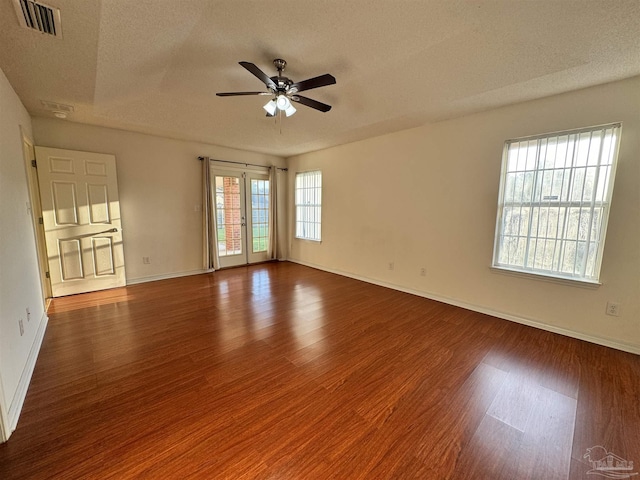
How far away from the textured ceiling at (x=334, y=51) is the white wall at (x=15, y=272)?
56 cm

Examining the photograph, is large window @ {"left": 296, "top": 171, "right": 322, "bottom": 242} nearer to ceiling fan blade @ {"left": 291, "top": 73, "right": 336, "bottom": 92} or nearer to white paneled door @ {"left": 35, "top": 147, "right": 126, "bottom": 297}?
ceiling fan blade @ {"left": 291, "top": 73, "right": 336, "bottom": 92}

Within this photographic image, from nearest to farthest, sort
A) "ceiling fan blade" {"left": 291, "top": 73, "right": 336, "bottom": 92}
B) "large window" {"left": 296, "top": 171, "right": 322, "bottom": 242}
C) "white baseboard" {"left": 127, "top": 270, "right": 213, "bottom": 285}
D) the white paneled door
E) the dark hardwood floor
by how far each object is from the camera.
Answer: the dark hardwood floor → "ceiling fan blade" {"left": 291, "top": 73, "right": 336, "bottom": 92} → the white paneled door → "white baseboard" {"left": 127, "top": 270, "right": 213, "bottom": 285} → "large window" {"left": 296, "top": 171, "right": 322, "bottom": 242}

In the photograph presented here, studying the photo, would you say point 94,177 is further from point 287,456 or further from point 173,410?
point 287,456

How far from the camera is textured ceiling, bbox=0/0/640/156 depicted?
165 cm

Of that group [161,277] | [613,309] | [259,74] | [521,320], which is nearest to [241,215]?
[161,277]

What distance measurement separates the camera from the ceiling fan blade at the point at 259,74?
188cm

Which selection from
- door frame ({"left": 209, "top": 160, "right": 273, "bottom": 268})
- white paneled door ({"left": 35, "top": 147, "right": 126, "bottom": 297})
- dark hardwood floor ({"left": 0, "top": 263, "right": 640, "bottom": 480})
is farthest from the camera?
door frame ({"left": 209, "top": 160, "right": 273, "bottom": 268})

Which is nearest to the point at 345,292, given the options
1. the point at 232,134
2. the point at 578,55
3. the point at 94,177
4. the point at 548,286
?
the point at 548,286

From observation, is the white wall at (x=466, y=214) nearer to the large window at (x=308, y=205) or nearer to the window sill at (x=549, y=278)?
the window sill at (x=549, y=278)

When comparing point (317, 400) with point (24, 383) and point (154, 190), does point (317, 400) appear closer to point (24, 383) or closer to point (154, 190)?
point (24, 383)

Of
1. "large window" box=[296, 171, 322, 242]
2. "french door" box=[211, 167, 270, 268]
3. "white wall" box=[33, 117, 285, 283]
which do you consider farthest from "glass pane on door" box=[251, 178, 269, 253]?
"white wall" box=[33, 117, 285, 283]

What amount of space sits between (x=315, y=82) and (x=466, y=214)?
255 cm

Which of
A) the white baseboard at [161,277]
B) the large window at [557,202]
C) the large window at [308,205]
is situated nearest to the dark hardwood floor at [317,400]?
the large window at [557,202]

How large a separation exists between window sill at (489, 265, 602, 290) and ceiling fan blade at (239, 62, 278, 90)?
3.19m
